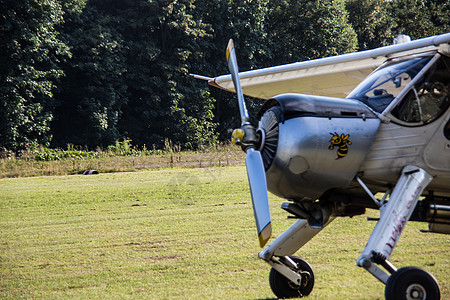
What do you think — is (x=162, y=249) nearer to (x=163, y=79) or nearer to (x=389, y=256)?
(x=389, y=256)

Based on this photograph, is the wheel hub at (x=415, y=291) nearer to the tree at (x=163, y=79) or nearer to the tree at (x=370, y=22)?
the tree at (x=163, y=79)

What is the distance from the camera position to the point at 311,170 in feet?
17.5

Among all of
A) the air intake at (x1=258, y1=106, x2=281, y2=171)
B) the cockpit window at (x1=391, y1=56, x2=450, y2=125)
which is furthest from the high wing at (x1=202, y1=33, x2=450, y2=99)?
the air intake at (x1=258, y1=106, x2=281, y2=171)

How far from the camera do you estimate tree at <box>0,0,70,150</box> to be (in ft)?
102

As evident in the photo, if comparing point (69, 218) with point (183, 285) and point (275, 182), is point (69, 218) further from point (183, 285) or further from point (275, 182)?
point (275, 182)

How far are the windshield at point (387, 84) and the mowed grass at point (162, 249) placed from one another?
7.23 ft

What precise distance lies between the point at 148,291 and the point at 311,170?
8.58ft

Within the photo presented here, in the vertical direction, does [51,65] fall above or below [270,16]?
below

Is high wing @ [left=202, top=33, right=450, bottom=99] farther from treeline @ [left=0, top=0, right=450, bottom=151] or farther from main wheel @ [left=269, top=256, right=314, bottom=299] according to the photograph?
treeline @ [left=0, top=0, right=450, bottom=151]

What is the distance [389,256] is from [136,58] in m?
35.4

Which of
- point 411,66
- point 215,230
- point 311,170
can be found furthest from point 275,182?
point 215,230

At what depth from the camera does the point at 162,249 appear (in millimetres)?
9031

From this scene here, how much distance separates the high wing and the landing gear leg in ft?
6.21

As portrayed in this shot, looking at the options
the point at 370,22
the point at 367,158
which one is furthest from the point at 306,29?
the point at 367,158
